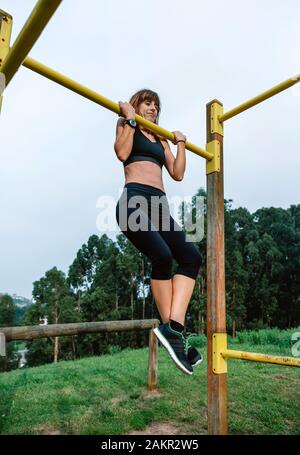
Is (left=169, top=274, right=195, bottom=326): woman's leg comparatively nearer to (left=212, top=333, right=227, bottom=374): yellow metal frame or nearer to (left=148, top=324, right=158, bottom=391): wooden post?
(left=212, top=333, right=227, bottom=374): yellow metal frame

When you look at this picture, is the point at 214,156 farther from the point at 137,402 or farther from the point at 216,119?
the point at 137,402

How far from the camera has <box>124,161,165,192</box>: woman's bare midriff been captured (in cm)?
204

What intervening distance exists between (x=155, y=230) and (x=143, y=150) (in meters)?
0.52

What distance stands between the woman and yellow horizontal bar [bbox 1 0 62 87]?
611mm

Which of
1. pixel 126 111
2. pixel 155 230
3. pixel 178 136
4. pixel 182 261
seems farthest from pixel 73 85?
pixel 182 261

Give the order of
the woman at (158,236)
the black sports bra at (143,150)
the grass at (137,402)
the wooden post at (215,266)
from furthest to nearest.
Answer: the grass at (137,402), the wooden post at (215,266), the black sports bra at (143,150), the woman at (158,236)

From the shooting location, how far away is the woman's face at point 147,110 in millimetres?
2318

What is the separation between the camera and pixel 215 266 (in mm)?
2334

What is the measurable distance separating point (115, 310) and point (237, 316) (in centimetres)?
963

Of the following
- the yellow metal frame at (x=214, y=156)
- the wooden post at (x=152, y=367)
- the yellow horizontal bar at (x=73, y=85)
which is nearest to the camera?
the yellow horizontal bar at (x=73, y=85)

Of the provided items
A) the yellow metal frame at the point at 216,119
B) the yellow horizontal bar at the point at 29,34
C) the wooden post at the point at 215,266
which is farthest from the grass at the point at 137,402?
the yellow horizontal bar at the point at 29,34

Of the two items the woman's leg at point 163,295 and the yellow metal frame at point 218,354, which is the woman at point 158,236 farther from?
the yellow metal frame at point 218,354

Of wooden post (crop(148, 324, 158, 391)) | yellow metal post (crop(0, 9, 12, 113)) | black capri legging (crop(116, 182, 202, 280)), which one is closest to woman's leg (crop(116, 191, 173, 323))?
black capri legging (crop(116, 182, 202, 280))
